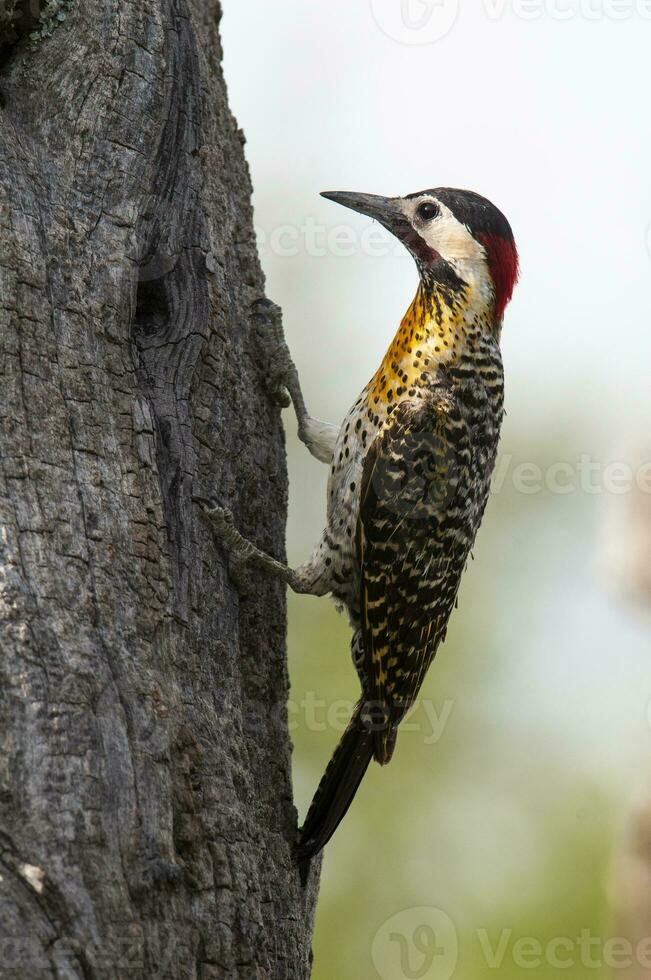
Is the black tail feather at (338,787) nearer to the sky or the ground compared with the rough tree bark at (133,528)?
nearer to the ground

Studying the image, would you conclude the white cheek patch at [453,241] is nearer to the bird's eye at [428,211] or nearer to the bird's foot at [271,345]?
the bird's eye at [428,211]

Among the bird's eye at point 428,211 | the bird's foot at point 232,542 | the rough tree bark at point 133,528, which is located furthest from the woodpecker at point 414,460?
the bird's foot at point 232,542

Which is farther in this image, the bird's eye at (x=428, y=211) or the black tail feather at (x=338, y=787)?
the bird's eye at (x=428, y=211)

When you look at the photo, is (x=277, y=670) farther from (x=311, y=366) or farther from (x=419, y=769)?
(x=311, y=366)

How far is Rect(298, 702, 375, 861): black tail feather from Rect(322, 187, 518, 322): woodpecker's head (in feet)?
6.19

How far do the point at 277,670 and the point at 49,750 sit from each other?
1.30 m

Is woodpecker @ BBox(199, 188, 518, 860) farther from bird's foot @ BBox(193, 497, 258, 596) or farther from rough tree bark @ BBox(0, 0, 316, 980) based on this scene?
bird's foot @ BBox(193, 497, 258, 596)

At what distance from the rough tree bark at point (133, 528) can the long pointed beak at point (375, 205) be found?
82 cm

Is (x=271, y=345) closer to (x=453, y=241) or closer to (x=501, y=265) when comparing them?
(x=453, y=241)

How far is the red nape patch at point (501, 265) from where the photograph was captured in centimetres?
477

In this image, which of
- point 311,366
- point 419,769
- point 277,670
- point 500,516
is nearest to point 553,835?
point 419,769

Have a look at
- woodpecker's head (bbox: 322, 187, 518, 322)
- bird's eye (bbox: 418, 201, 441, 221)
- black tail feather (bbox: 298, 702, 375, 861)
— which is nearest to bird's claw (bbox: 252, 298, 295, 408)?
woodpecker's head (bbox: 322, 187, 518, 322)

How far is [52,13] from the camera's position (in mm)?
3525

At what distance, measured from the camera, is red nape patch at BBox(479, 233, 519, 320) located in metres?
4.77
